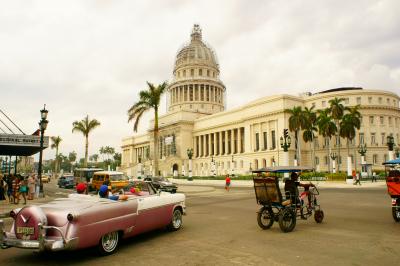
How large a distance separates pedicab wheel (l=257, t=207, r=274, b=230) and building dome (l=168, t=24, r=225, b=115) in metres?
93.9

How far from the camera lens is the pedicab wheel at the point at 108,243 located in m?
7.21

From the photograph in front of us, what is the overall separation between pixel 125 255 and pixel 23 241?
212cm

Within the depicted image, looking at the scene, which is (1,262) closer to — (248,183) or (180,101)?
(248,183)

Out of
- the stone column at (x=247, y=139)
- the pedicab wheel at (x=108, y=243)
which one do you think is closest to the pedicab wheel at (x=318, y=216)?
the pedicab wheel at (x=108, y=243)

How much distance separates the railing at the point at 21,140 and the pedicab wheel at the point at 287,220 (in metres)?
17.9

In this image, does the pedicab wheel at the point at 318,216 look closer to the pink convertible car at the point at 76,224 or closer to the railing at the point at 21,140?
the pink convertible car at the point at 76,224

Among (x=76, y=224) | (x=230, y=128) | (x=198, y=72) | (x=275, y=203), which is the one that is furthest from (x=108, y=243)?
(x=198, y=72)

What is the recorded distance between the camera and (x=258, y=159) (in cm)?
7350

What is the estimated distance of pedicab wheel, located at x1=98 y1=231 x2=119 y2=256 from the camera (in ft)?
23.7

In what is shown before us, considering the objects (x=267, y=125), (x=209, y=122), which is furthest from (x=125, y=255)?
(x=209, y=122)

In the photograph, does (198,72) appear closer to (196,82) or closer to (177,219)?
(196,82)

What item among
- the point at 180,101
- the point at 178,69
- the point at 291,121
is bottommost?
the point at 291,121

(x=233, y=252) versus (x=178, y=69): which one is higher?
(x=178, y=69)

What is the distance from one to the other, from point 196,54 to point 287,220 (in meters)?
106
